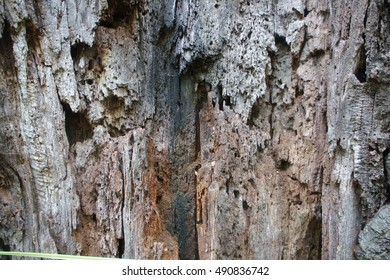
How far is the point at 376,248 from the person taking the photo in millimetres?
1281

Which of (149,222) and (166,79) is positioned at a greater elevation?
(166,79)

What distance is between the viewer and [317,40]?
58.5 inches

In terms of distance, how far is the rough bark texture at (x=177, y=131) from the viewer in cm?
147

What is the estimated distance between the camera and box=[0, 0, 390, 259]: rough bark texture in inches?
57.8

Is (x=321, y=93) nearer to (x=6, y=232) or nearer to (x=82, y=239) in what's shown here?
(x=82, y=239)

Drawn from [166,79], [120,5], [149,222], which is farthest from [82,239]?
[120,5]

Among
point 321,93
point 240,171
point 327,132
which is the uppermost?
point 321,93

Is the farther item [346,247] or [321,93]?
[321,93]

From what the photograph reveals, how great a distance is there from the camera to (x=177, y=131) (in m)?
1.62

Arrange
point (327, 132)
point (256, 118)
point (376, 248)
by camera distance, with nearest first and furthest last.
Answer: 1. point (376, 248)
2. point (327, 132)
3. point (256, 118)

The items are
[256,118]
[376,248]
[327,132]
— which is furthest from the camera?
[256,118]

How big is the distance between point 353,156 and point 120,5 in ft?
3.09

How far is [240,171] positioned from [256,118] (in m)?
0.20

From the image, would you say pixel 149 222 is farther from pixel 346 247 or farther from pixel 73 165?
pixel 346 247
